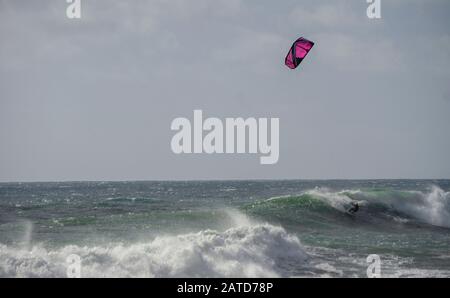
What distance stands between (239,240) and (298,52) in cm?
619

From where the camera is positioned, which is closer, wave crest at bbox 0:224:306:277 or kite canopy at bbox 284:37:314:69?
wave crest at bbox 0:224:306:277

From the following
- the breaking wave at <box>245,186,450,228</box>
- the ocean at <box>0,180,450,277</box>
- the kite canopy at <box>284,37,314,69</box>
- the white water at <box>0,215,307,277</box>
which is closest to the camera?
the white water at <box>0,215,307,277</box>

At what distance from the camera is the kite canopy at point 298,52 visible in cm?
1767

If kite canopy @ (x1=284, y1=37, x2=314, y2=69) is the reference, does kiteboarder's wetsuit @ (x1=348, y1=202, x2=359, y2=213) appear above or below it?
below

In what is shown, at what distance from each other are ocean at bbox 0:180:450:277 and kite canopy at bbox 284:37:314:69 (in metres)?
5.07

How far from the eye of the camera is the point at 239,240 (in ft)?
50.3

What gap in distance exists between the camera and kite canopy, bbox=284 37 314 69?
58.0 ft

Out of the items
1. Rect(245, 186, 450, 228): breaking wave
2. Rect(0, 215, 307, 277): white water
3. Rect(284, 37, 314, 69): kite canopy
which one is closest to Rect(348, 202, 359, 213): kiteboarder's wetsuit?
Rect(245, 186, 450, 228): breaking wave

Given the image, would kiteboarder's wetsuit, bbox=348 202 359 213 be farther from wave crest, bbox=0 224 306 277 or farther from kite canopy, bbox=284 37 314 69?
wave crest, bbox=0 224 306 277

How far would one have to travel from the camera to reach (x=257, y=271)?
44.3 feet

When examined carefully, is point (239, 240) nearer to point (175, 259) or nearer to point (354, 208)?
point (175, 259)
